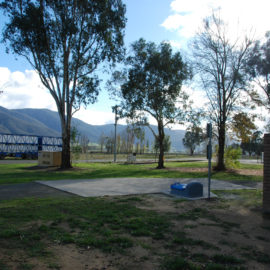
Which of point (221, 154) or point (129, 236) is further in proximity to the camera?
point (221, 154)

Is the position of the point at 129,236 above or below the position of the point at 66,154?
below

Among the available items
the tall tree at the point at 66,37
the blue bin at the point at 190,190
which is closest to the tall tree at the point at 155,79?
the tall tree at the point at 66,37

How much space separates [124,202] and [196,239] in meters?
3.79

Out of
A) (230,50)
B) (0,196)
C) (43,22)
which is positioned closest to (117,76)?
(43,22)

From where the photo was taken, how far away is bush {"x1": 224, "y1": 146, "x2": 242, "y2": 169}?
2455cm

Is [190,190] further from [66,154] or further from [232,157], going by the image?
[232,157]

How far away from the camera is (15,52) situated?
845 inches

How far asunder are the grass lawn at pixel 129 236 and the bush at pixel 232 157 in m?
16.8

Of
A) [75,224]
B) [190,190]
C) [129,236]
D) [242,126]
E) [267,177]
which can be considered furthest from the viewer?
[242,126]

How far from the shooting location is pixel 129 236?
5391 mm

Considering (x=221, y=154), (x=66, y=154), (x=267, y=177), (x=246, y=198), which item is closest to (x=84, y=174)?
(x=66, y=154)

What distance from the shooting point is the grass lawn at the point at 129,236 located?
165 inches

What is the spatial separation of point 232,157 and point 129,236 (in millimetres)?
20991

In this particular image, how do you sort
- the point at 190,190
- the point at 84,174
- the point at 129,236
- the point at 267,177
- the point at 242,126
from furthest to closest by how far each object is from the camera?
the point at 242,126 → the point at 84,174 → the point at 190,190 → the point at 267,177 → the point at 129,236
